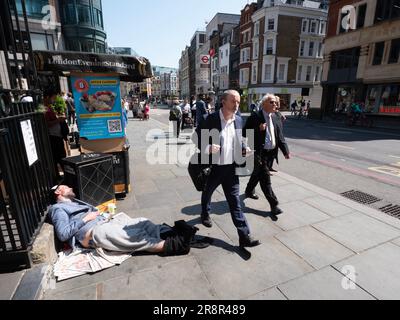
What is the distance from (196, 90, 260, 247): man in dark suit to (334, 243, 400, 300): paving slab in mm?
1151

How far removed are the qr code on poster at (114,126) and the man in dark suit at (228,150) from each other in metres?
2.22

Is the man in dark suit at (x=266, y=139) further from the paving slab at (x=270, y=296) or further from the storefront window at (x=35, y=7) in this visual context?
the storefront window at (x=35, y=7)

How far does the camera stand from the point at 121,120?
4.77m

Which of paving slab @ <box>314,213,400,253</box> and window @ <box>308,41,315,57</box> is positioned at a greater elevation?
window @ <box>308,41,315,57</box>

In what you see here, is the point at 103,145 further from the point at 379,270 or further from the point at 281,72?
the point at 281,72

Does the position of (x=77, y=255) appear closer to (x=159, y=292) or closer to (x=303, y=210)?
(x=159, y=292)

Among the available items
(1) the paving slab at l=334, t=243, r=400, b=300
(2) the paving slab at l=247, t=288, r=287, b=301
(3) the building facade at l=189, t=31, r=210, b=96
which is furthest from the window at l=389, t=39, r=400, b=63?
(3) the building facade at l=189, t=31, r=210, b=96

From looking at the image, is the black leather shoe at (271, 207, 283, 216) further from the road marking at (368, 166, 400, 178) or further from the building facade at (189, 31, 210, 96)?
the building facade at (189, 31, 210, 96)

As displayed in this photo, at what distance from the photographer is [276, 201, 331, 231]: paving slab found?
12.4ft

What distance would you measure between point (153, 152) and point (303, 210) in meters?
5.90

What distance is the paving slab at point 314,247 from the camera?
9.63ft

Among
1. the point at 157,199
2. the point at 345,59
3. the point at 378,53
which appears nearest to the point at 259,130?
the point at 157,199

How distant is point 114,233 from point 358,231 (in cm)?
344
